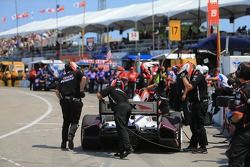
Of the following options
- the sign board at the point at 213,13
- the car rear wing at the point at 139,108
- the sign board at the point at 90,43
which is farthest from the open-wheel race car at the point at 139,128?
the sign board at the point at 90,43

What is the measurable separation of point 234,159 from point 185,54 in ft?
75.0

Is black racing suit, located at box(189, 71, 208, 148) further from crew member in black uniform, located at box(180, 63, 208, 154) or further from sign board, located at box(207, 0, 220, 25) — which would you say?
sign board, located at box(207, 0, 220, 25)

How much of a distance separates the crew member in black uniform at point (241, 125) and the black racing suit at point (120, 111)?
343 centimetres

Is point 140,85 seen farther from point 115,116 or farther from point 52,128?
point 115,116

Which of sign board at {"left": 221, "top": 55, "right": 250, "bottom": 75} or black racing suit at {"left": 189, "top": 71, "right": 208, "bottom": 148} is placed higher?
sign board at {"left": 221, "top": 55, "right": 250, "bottom": 75}

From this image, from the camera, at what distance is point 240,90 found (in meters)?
6.52

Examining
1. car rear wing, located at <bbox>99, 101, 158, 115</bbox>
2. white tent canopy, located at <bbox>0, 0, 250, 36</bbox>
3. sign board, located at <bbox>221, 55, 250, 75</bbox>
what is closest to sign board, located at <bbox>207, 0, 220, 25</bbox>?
sign board, located at <bbox>221, 55, 250, 75</bbox>

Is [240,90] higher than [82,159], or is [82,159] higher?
[240,90]

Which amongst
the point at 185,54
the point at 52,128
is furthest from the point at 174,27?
the point at 52,128

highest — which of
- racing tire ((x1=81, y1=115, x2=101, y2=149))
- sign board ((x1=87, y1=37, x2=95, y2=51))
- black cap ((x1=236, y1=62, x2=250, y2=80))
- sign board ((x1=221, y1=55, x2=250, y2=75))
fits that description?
sign board ((x1=87, y1=37, x2=95, y2=51))

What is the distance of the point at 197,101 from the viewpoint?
1053 centimetres

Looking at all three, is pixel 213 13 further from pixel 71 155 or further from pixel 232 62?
pixel 71 155

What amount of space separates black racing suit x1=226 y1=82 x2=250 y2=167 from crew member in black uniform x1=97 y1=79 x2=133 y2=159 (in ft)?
11.4

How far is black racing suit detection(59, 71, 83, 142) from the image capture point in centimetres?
1075
